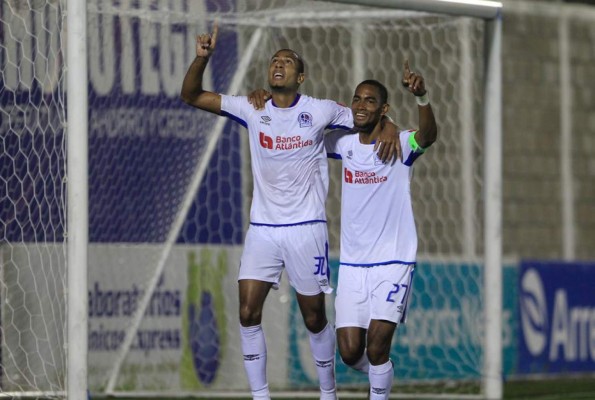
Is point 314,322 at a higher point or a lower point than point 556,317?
higher

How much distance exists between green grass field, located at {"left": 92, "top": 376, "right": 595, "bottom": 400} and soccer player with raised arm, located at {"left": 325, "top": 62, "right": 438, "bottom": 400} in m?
2.94

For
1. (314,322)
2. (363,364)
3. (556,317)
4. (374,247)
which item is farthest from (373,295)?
(556,317)

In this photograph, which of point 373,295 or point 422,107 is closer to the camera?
point 422,107

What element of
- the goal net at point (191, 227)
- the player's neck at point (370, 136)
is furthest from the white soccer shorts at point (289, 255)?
the goal net at point (191, 227)

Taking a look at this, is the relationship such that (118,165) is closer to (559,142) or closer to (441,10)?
(441,10)

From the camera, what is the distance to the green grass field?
1070 cm

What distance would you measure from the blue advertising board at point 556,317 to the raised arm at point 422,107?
16.3 ft

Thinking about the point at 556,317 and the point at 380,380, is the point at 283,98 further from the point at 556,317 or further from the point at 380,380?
the point at 556,317

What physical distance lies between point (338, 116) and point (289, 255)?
2.63 ft

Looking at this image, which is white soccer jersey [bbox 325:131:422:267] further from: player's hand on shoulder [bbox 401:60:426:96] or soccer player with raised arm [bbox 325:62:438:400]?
player's hand on shoulder [bbox 401:60:426:96]

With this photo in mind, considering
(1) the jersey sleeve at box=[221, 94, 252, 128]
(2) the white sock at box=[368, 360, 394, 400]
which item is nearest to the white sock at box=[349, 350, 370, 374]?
(2) the white sock at box=[368, 360, 394, 400]

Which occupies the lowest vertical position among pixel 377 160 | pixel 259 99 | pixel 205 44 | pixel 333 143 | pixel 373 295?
pixel 373 295

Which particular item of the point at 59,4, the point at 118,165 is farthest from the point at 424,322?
the point at 59,4

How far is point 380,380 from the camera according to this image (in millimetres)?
7605
